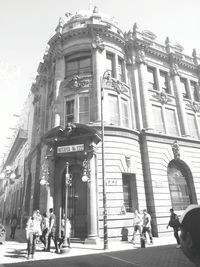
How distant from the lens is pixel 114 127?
16.8 m

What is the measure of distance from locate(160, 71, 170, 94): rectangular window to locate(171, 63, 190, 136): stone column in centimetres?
74

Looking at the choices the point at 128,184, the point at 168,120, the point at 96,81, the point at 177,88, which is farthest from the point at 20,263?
A: the point at 177,88

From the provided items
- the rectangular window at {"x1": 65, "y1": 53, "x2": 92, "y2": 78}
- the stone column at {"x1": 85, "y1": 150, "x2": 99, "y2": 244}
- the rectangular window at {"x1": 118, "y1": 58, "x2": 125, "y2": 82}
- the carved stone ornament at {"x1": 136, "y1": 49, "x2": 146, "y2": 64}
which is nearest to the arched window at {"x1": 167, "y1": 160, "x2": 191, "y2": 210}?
the stone column at {"x1": 85, "y1": 150, "x2": 99, "y2": 244}

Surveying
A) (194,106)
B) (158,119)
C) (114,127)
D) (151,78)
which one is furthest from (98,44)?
(194,106)

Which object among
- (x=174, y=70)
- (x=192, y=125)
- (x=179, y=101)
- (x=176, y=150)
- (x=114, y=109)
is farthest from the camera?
(x=174, y=70)

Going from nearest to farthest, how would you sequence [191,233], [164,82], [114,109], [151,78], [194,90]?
[191,233] < [114,109] < [151,78] < [164,82] < [194,90]

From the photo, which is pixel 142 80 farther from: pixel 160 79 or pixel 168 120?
pixel 168 120

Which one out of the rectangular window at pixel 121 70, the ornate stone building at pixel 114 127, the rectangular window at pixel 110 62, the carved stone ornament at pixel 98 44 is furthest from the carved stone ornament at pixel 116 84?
the carved stone ornament at pixel 98 44

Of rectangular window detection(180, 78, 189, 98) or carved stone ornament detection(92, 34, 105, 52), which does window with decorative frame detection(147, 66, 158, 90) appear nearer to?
rectangular window detection(180, 78, 189, 98)

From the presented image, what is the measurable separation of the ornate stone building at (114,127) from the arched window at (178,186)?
0.09 m

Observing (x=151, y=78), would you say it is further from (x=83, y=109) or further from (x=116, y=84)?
(x=83, y=109)

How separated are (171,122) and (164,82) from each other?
191 inches

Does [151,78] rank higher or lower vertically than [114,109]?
higher

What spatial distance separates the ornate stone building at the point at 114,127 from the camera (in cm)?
1530
